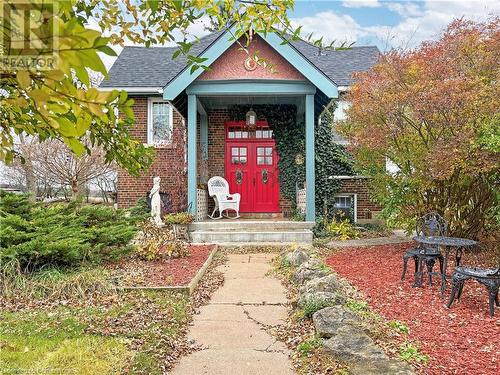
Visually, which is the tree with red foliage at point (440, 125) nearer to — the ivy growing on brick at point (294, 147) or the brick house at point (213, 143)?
the brick house at point (213, 143)

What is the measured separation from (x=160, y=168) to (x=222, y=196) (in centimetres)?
265

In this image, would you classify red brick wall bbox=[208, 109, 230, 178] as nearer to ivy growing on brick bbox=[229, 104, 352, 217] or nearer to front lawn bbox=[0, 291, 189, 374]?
ivy growing on brick bbox=[229, 104, 352, 217]

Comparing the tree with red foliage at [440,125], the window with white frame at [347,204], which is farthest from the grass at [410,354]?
the window with white frame at [347,204]

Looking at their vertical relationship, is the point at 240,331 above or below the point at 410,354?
below

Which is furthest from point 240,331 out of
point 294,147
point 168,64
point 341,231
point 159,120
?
point 168,64

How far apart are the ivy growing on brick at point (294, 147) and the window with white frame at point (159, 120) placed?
213cm

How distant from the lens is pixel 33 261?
6.66 metres

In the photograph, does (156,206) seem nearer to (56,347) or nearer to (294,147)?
(294,147)

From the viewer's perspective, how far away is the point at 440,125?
8.69 metres

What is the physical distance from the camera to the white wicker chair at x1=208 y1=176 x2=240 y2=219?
12.5 meters

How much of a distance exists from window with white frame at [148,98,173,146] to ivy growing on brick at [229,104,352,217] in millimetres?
2129

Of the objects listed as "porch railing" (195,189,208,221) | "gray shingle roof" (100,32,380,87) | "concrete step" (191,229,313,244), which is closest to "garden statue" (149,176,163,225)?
"porch railing" (195,189,208,221)

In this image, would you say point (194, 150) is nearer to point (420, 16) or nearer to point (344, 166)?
point (344, 166)

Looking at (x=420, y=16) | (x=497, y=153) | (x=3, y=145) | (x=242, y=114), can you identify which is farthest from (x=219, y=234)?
(x=420, y=16)
